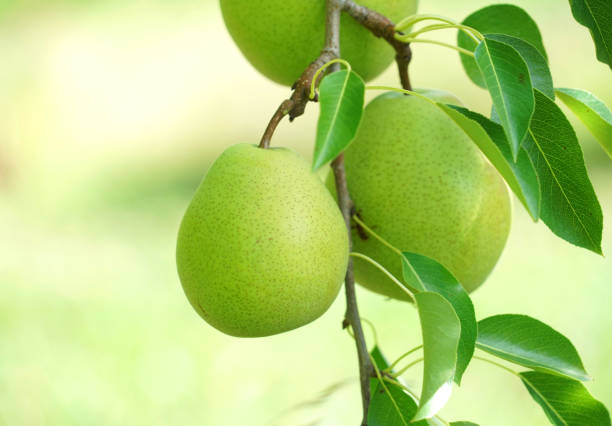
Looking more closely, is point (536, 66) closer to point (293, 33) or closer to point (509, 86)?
point (509, 86)

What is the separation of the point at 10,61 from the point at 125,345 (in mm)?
2352

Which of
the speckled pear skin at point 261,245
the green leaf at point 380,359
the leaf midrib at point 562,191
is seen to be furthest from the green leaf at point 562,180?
the green leaf at point 380,359

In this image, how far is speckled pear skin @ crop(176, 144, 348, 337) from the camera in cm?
80

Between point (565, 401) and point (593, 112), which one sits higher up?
point (593, 112)

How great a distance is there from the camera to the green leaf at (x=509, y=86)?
708 millimetres

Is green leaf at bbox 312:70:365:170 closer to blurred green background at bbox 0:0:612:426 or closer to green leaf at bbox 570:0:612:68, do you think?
green leaf at bbox 570:0:612:68

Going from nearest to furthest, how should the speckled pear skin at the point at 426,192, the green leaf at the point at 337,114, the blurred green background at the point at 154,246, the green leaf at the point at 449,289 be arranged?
the green leaf at the point at 337,114 → the green leaf at the point at 449,289 → the speckled pear skin at the point at 426,192 → the blurred green background at the point at 154,246

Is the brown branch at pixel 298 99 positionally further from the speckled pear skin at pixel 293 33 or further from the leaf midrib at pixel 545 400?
the leaf midrib at pixel 545 400

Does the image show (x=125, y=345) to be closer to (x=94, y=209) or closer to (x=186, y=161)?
(x=94, y=209)

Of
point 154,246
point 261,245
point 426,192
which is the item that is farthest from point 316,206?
point 154,246

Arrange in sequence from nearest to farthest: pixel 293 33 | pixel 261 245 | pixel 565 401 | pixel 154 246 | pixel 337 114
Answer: pixel 337 114, pixel 261 245, pixel 565 401, pixel 293 33, pixel 154 246

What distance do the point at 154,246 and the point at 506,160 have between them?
2.50 meters

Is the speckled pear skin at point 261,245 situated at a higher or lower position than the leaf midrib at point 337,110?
lower

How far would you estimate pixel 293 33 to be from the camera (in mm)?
1030
